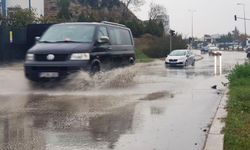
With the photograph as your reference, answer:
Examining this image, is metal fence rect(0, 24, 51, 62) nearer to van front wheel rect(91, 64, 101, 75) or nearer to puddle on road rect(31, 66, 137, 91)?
puddle on road rect(31, 66, 137, 91)

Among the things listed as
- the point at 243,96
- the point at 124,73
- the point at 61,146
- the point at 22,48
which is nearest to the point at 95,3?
the point at 22,48

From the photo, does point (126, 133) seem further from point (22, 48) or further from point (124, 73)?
point (22, 48)

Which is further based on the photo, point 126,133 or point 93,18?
point 93,18

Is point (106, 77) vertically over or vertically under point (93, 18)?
under

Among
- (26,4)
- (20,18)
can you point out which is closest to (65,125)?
(20,18)

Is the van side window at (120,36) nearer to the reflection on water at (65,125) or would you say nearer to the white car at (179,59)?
the reflection on water at (65,125)

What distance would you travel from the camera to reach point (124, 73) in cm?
1728

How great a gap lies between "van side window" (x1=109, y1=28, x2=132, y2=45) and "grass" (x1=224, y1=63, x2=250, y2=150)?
4056mm

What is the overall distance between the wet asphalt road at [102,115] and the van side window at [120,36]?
1.71 m

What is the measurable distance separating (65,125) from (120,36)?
9.58 m

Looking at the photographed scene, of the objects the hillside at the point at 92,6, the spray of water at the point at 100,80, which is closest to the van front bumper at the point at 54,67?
the spray of water at the point at 100,80

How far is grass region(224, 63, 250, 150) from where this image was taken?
270 inches

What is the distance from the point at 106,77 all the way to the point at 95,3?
203ft

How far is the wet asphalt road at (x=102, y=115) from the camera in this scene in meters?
7.12
